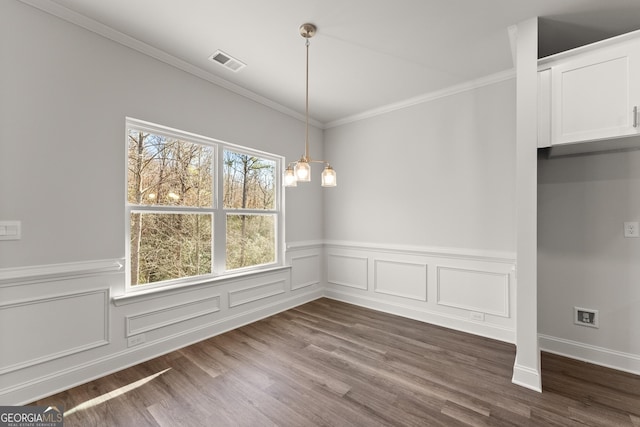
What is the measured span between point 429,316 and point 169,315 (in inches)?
119

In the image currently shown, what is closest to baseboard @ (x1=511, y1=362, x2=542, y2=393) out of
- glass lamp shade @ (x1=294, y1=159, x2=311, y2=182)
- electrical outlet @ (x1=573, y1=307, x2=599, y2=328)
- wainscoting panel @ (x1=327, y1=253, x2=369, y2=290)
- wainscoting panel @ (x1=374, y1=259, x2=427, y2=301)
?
electrical outlet @ (x1=573, y1=307, x2=599, y2=328)

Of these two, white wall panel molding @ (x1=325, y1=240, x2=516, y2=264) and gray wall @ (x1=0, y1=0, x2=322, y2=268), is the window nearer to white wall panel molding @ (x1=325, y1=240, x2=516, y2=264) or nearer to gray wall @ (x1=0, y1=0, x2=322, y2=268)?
gray wall @ (x1=0, y1=0, x2=322, y2=268)

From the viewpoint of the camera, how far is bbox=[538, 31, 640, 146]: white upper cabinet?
1867 mm

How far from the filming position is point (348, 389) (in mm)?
2090

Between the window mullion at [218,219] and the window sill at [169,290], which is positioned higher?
the window mullion at [218,219]

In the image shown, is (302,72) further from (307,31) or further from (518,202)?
(518,202)

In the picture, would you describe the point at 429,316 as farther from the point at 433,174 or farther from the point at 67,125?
the point at 67,125

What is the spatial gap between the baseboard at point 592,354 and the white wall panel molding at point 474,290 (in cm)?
42

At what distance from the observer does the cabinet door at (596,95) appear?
6.12 feet

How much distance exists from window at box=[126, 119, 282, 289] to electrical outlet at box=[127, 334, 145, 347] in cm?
45

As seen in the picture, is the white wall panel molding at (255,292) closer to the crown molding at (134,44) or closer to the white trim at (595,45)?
the crown molding at (134,44)

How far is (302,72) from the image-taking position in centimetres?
296

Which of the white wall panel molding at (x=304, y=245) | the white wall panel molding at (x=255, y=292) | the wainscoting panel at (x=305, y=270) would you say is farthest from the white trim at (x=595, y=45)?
the white wall panel molding at (x=255, y=292)

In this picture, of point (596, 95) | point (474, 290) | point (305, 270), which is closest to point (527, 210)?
point (596, 95)
